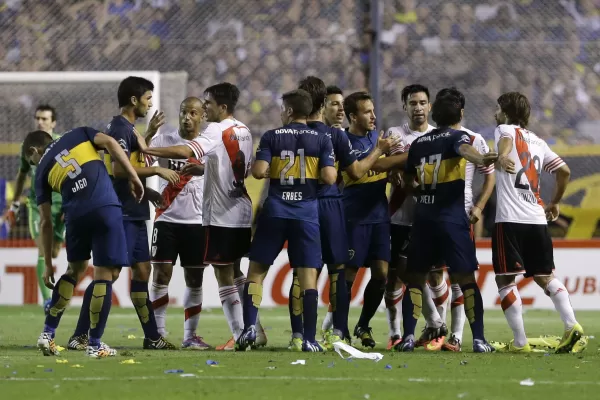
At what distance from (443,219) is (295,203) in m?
1.01

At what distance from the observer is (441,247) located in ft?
27.4

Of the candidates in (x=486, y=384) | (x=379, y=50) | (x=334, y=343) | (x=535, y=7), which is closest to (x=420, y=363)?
(x=334, y=343)

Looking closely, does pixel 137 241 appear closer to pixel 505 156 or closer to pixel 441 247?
pixel 441 247

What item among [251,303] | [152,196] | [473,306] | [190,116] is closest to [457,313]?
[473,306]

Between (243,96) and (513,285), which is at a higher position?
(243,96)

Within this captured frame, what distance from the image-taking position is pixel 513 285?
334 inches

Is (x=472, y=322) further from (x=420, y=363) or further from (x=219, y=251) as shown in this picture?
(x=219, y=251)

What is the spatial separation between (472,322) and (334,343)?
1.06 metres

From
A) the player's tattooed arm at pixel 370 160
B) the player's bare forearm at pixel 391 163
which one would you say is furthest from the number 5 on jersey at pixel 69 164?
the player's bare forearm at pixel 391 163

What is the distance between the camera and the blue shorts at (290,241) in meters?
8.30

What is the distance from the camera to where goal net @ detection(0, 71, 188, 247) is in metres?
14.7

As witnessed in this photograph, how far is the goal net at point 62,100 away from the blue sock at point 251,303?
664 cm

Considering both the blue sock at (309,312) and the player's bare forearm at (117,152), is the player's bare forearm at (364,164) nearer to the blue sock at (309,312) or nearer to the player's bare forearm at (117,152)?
the blue sock at (309,312)

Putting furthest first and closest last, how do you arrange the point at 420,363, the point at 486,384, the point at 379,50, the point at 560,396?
the point at 379,50
the point at 420,363
the point at 486,384
the point at 560,396
